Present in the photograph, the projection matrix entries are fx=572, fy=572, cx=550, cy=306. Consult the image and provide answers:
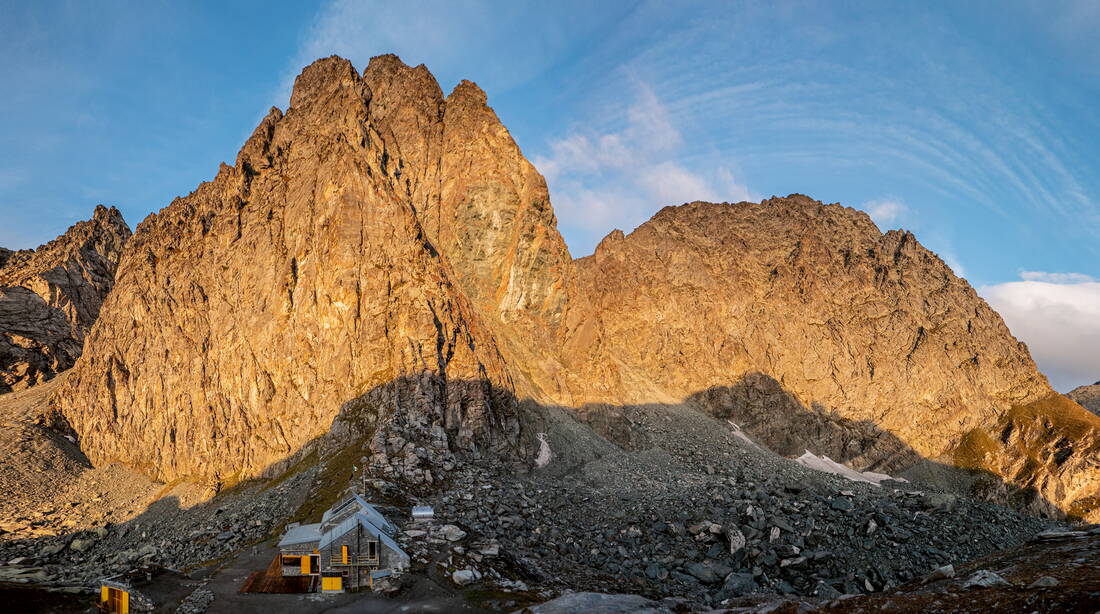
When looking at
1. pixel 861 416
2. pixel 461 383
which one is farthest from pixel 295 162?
pixel 861 416

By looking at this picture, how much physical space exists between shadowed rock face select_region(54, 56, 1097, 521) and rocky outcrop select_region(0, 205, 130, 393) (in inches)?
936

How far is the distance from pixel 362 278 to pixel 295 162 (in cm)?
3093

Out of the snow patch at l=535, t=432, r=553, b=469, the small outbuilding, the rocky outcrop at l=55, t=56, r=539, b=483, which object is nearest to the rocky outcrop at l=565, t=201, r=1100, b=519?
the snow patch at l=535, t=432, r=553, b=469

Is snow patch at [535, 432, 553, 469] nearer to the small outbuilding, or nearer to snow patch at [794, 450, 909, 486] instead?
the small outbuilding

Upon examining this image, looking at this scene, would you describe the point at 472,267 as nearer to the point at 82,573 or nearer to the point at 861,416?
the point at 82,573

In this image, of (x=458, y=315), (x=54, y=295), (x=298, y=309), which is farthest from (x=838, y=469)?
(x=54, y=295)

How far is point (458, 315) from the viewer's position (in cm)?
7869

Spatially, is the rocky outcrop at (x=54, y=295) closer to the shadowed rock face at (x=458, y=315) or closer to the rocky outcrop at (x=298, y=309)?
the rocky outcrop at (x=298, y=309)

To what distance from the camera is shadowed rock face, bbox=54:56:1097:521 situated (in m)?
75.8

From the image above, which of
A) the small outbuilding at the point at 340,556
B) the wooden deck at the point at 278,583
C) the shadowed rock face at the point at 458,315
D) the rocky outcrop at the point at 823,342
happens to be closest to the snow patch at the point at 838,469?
the rocky outcrop at the point at 823,342

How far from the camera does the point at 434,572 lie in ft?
119

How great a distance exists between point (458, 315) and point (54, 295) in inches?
4486

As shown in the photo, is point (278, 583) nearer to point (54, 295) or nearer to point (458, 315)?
point (458, 315)

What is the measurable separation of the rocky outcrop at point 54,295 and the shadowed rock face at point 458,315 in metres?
23.8
